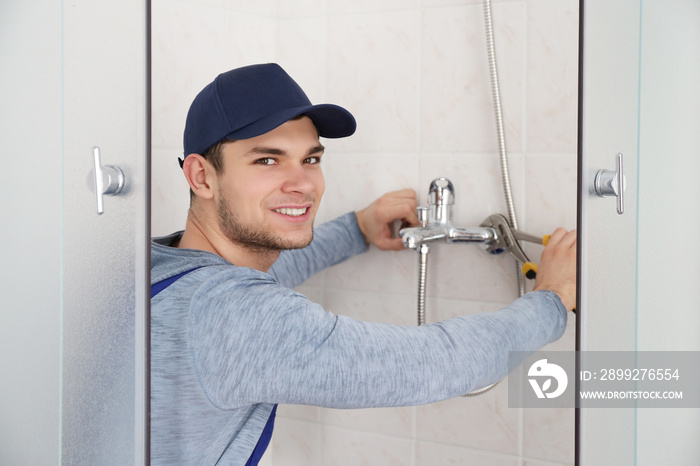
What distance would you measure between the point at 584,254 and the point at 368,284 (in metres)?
0.80

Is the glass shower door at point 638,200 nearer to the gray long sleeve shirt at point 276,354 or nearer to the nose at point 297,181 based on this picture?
the gray long sleeve shirt at point 276,354

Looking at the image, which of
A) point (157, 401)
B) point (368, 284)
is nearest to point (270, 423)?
point (157, 401)

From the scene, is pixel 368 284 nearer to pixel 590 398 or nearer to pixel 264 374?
pixel 264 374

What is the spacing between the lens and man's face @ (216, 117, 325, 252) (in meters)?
1.08

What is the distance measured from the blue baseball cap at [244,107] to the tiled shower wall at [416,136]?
237mm

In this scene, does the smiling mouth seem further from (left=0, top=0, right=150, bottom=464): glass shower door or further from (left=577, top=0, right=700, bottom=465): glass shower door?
(left=577, top=0, right=700, bottom=465): glass shower door

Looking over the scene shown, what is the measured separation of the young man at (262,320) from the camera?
0.88 metres

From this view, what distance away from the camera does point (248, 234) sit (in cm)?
111

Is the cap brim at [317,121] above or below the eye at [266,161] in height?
above

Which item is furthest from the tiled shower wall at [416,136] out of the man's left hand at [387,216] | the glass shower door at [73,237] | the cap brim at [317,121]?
the glass shower door at [73,237]

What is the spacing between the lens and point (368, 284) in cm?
143
